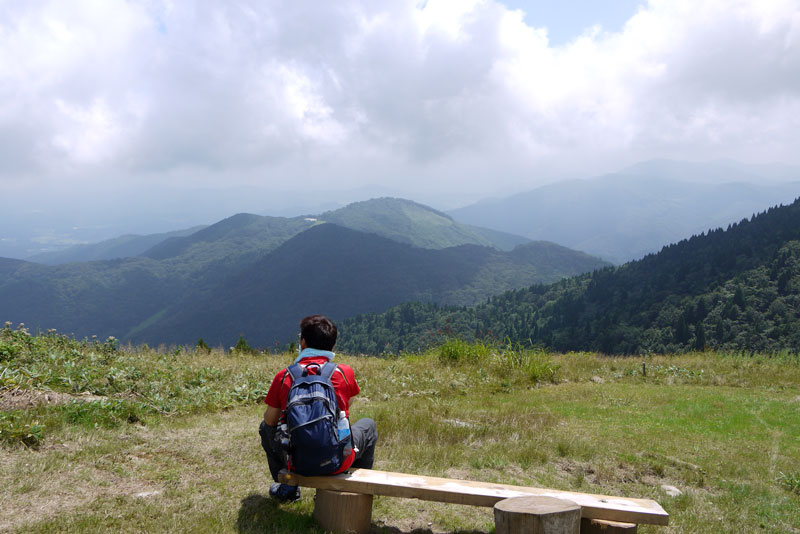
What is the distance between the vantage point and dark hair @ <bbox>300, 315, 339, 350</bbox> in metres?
4.43

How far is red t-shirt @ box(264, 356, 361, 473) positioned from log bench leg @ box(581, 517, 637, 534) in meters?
2.07

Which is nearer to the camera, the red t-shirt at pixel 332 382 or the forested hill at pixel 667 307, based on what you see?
the red t-shirt at pixel 332 382

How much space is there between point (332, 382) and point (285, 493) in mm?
1355

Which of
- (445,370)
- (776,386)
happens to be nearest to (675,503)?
(445,370)

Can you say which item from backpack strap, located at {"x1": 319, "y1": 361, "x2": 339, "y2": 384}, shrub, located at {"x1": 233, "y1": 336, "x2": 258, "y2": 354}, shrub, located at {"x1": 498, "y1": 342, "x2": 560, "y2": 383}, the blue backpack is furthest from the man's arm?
shrub, located at {"x1": 233, "y1": 336, "x2": 258, "y2": 354}

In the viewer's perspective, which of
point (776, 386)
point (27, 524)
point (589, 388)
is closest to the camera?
point (27, 524)

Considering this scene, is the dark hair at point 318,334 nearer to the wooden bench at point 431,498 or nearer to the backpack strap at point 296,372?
the backpack strap at point 296,372

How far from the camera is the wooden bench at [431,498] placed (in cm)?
382

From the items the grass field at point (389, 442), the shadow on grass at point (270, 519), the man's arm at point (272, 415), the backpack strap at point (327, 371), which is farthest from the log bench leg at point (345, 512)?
the backpack strap at point (327, 371)

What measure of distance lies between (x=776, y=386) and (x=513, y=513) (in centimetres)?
1344

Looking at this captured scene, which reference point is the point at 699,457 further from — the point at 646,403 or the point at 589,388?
the point at 589,388

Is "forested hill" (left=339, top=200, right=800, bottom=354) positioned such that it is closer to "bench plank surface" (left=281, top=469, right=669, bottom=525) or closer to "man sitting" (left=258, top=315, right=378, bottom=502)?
"bench plank surface" (left=281, top=469, right=669, bottom=525)

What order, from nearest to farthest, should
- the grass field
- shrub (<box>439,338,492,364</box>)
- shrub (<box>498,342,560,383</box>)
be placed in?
the grass field < shrub (<box>498,342,560,383</box>) < shrub (<box>439,338,492,364</box>)

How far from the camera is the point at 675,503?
5277mm
